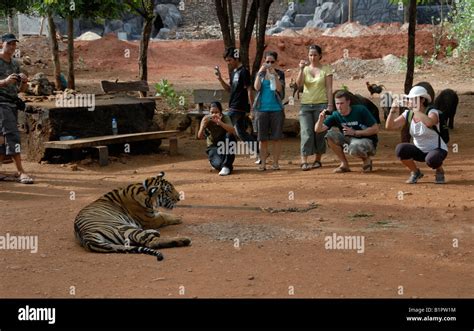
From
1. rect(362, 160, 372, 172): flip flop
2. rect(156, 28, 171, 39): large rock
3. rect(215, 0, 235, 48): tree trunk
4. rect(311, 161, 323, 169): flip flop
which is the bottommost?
rect(311, 161, 323, 169): flip flop

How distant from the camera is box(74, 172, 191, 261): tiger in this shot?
6781 millimetres

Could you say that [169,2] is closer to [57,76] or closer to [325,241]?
[57,76]

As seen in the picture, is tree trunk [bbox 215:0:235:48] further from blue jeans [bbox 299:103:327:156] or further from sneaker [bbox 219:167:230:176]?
sneaker [bbox 219:167:230:176]

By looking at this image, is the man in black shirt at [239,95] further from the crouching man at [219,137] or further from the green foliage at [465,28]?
the green foliage at [465,28]

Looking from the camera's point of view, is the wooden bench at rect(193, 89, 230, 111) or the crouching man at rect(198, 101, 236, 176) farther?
the wooden bench at rect(193, 89, 230, 111)

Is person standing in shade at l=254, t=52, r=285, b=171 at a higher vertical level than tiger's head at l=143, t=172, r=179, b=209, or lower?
higher

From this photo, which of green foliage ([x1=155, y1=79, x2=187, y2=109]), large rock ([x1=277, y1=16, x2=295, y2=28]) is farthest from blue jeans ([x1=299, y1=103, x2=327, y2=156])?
large rock ([x1=277, y1=16, x2=295, y2=28])

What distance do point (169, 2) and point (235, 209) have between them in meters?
A: 47.3

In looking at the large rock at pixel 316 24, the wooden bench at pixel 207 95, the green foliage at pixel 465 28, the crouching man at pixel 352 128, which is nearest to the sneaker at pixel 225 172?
the crouching man at pixel 352 128

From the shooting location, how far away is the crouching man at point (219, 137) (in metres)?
11.0

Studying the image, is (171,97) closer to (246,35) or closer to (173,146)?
(246,35)

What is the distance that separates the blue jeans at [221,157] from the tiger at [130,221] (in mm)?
3335

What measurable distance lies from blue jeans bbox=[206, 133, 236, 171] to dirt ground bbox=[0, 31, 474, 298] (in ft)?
0.56

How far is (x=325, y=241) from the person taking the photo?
22.6 feet
